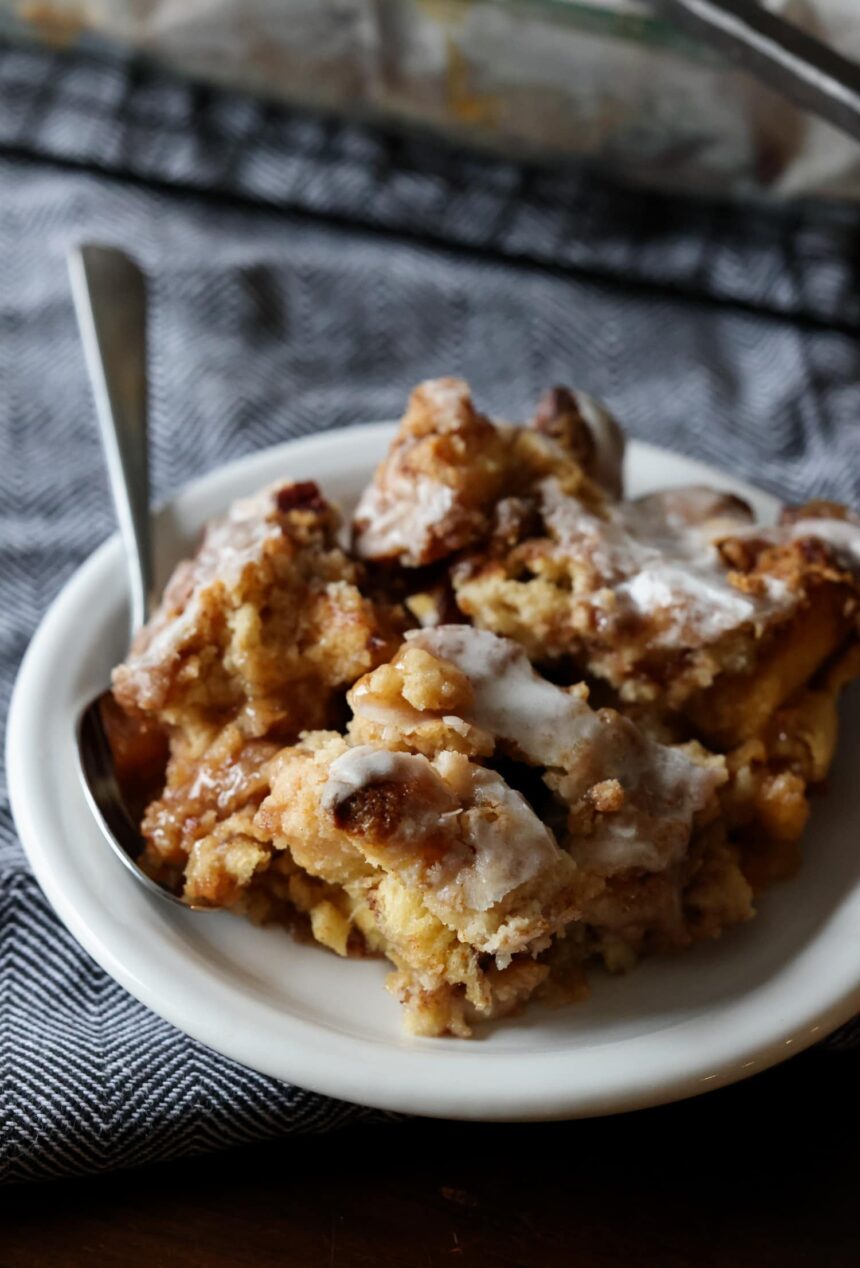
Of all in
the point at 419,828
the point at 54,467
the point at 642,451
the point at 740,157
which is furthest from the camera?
the point at 740,157

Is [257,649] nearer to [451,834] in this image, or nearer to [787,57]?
[451,834]

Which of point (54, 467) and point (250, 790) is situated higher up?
point (250, 790)

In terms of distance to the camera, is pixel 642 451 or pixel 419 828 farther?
pixel 642 451

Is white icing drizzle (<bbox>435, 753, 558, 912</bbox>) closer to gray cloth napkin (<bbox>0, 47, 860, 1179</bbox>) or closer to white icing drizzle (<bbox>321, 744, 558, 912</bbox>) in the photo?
white icing drizzle (<bbox>321, 744, 558, 912</bbox>)

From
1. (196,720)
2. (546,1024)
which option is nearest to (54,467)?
(196,720)

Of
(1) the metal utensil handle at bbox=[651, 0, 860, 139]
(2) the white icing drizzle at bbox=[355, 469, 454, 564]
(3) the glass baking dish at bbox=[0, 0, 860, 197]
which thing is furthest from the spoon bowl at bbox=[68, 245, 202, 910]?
(1) the metal utensil handle at bbox=[651, 0, 860, 139]

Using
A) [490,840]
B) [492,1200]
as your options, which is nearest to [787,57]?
[490,840]

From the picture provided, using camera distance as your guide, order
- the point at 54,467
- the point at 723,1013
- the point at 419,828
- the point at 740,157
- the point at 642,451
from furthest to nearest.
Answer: the point at 740,157 → the point at 54,467 → the point at 642,451 → the point at 723,1013 → the point at 419,828

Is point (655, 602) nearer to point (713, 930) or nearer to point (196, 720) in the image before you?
point (713, 930)
